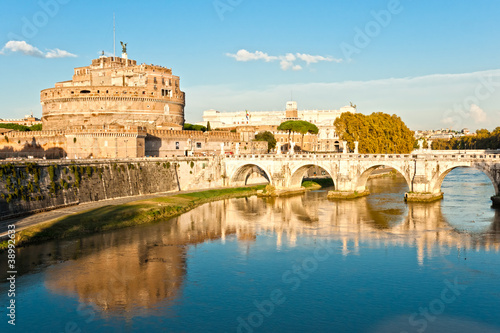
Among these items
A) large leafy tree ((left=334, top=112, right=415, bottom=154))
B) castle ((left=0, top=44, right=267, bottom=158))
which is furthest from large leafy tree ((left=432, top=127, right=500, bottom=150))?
castle ((left=0, top=44, right=267, bottom=158))

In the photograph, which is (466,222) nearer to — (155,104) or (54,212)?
(54,212)

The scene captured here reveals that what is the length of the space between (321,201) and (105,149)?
2462cm

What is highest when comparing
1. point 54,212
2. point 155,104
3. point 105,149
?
point 155,104

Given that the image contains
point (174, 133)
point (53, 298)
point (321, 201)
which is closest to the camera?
point (53, 298)

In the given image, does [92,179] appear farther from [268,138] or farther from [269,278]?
[268,138]

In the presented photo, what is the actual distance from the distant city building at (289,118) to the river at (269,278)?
227 ft

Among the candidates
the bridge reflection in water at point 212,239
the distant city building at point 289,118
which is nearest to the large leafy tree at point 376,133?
the bridge reflection in water at point 212,239

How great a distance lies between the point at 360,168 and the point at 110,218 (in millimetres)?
27184

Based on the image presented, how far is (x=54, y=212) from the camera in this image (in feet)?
122

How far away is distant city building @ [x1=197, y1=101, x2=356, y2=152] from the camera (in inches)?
4358

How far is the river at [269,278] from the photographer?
1988cm

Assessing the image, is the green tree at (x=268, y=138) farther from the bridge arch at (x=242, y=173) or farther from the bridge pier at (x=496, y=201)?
the bridge pier at (x=496, y=201)

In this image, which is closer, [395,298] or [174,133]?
[395,298]

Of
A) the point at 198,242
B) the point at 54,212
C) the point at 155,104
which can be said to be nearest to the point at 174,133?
the point at 155,104
